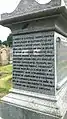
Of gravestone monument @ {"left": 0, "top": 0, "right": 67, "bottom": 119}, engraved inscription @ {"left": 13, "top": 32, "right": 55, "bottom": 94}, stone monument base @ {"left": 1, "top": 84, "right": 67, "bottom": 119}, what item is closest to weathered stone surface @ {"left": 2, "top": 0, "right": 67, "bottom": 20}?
gravestone monument @ {"left": 0, "top": 0, "right": 67, "bottom": 119}

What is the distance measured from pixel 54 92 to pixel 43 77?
0.33 m

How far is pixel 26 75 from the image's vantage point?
9.58 ft

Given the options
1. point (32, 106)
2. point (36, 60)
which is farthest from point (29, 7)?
point (32, 106)

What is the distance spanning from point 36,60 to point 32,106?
83 centimetres

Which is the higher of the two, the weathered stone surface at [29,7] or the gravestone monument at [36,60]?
the weathered stone surface at [29,7]

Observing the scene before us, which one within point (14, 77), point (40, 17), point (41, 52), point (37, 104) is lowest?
point (37, 104)

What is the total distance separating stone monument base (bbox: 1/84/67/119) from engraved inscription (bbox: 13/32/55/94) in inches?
5.1

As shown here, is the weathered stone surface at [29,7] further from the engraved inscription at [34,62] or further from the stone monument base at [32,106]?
the stone monument base at [32,106]

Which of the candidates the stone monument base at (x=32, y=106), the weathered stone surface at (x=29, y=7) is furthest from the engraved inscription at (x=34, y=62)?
the weathered stone surface at (x=29, y=7)

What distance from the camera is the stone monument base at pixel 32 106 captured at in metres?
2.45

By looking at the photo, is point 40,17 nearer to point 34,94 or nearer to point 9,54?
point 34,94

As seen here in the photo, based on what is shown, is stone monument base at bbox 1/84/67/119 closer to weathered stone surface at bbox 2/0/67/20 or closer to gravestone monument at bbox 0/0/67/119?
gravestone monument at bbox 0/0/67/119

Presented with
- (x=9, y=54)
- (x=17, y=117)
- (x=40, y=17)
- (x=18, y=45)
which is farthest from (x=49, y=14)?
(x=9, y=54)

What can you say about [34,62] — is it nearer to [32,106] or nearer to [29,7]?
[32,106]
